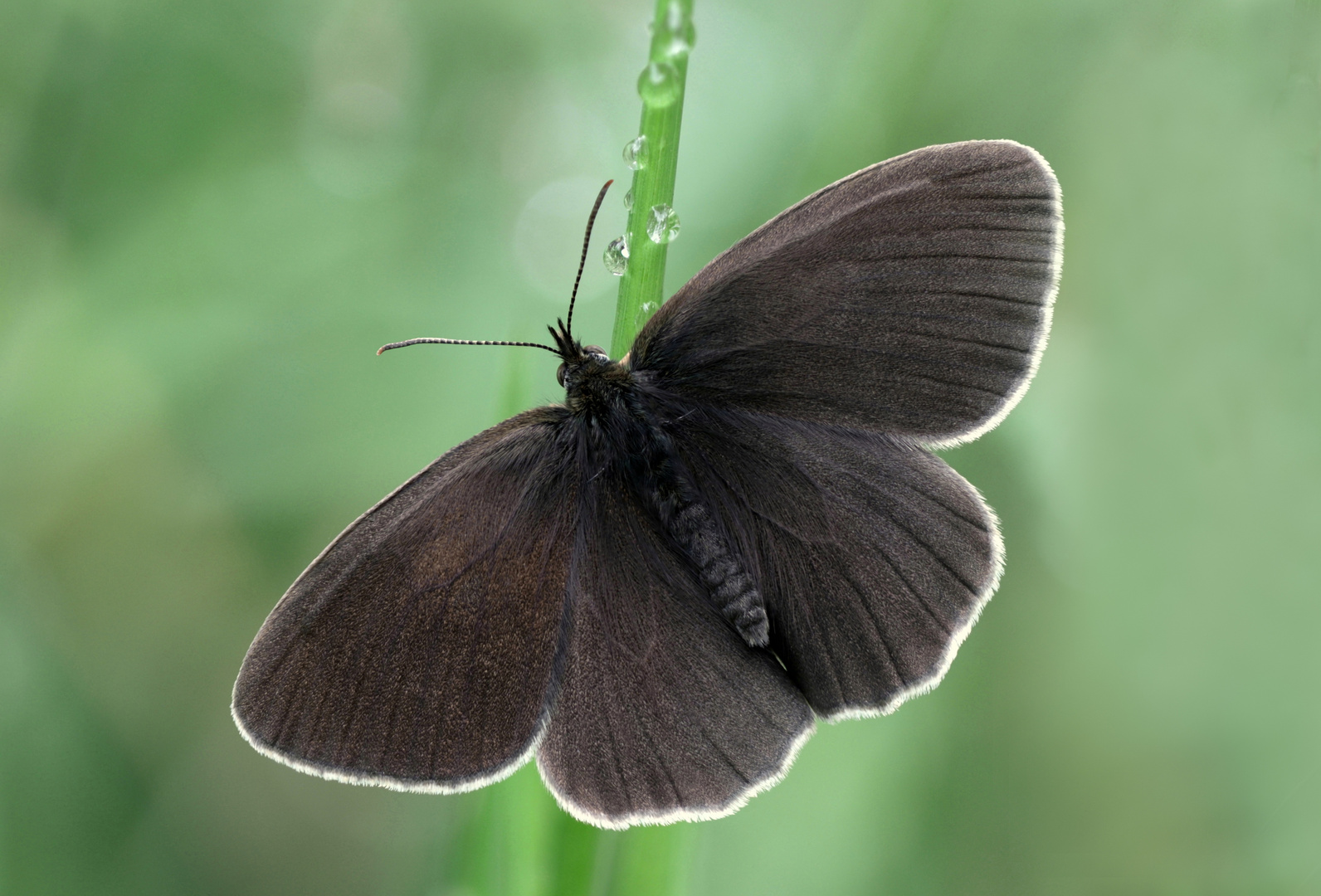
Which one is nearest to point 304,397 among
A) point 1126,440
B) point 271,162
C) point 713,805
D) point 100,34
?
point 271,162

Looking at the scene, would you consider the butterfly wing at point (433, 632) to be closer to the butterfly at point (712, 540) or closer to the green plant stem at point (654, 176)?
the butterfly at point (712, 540)

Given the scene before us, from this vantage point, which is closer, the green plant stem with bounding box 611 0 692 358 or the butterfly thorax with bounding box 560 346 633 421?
the green plant stem with bounding box 611 0 692 358

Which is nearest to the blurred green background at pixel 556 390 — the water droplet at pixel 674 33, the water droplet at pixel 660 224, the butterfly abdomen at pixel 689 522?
the butterfly abdomen at pixel 689 522

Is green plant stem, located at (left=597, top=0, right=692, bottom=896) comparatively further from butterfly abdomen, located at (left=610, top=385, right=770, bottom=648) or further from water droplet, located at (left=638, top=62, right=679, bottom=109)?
butterfly abdomen, located at (left=610, top=385, right=770, bottom=648)

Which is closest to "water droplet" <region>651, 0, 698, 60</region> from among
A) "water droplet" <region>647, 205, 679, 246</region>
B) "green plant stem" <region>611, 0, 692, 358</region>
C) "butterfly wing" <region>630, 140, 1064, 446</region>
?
"green plant stem" <region>611, 0, 692, 358</region>

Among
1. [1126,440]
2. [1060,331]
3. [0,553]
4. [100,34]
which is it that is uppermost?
[100,34]

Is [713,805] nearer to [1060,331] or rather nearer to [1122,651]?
[1122,651]

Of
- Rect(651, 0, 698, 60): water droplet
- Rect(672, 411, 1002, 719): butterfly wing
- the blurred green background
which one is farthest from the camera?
the blurred green background
